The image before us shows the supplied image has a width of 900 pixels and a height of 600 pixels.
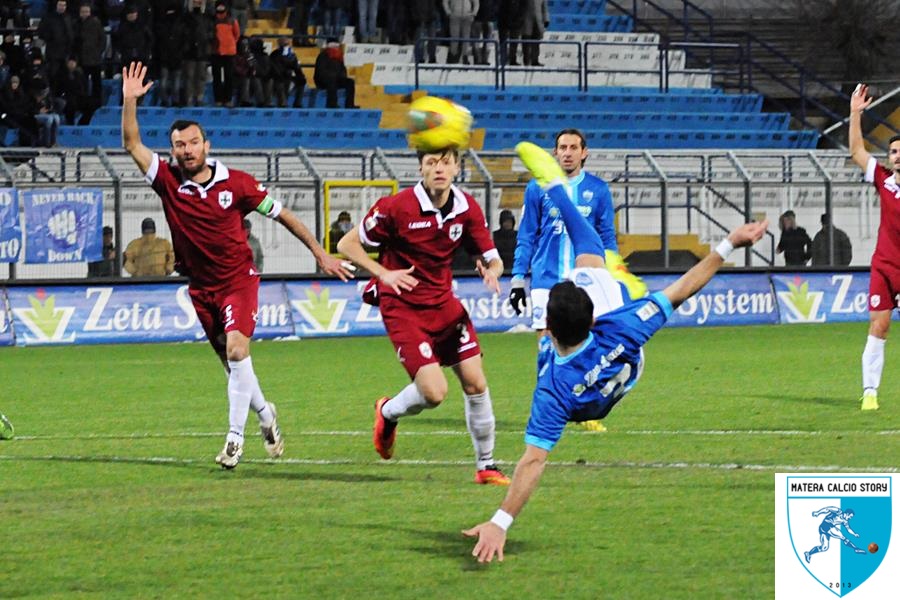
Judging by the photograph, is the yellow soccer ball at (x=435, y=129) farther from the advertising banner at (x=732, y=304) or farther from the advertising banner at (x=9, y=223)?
the advertising banner at (x=732, y=304)

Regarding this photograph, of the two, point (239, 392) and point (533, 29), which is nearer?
point (239, 392)

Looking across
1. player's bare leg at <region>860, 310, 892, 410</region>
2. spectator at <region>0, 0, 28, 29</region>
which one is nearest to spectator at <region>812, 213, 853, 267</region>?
spectator at <region>0, 0, 28, 29</region>

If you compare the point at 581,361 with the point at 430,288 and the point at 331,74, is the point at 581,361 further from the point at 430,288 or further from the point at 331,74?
the point at 331,74

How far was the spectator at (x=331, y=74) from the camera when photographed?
3138 centimetres

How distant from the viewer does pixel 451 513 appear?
8617mm

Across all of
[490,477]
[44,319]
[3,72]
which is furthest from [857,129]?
[3,72]

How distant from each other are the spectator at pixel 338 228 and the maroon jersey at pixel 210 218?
13339mm

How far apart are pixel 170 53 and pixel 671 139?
991 centimetres

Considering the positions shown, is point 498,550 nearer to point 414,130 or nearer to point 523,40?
point 414,130

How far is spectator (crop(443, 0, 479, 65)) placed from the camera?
1332 inches

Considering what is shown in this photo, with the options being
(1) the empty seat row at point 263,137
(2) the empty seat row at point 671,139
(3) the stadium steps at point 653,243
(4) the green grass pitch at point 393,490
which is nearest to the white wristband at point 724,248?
(4) the green grass pitch at point 393,490

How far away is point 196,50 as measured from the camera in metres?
29.1

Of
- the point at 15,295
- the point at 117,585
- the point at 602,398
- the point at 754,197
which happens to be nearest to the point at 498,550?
the point at 602,398

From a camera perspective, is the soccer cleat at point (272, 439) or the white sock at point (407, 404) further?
the soccer cleat at point (272, 439)
